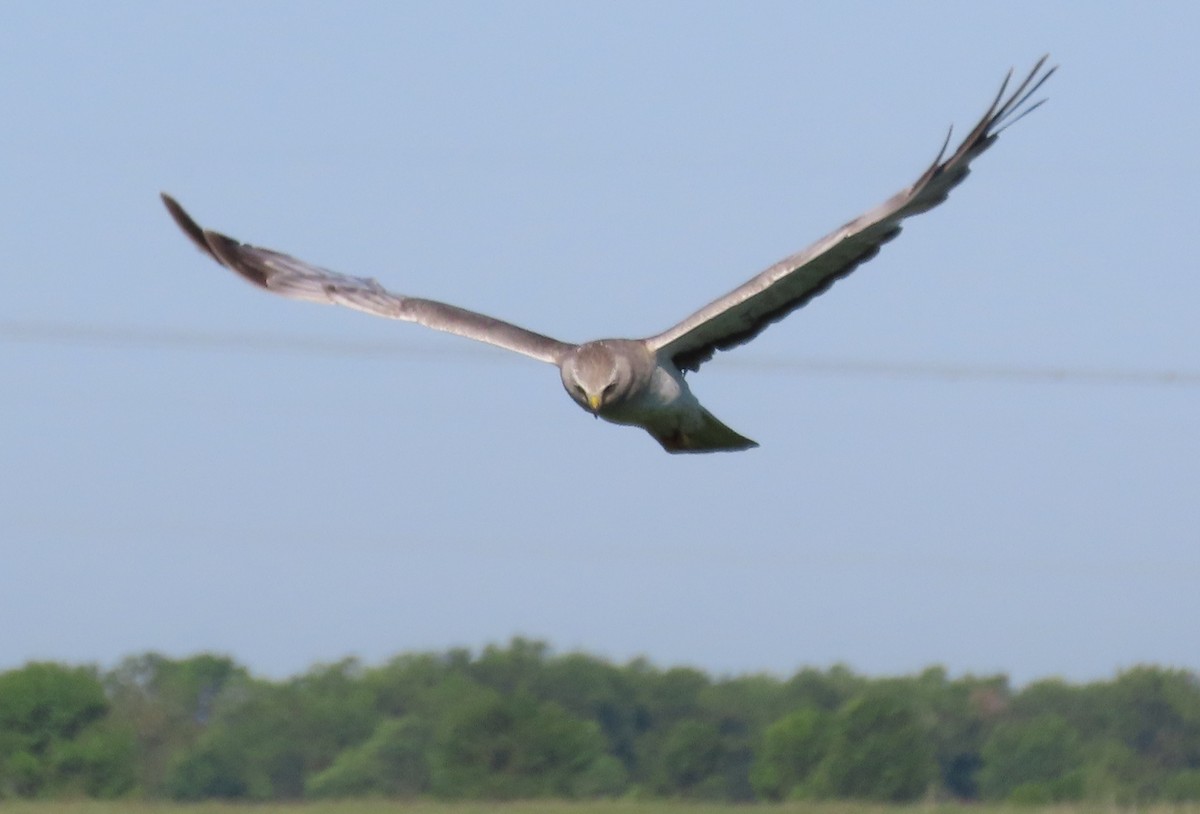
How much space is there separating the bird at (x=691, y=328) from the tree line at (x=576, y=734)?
1302 inches

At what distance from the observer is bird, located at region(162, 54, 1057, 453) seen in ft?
37.8

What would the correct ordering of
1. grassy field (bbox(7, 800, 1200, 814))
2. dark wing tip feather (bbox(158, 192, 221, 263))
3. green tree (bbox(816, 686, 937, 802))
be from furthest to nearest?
green tree (bbox(816, 686, 937, 802)), grassy field (bbox(7, 800, 1200, 814)), dark wing tip feather (bbox(158, 192, 221, 263))

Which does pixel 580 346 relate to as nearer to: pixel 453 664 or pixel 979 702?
pixel 453 664

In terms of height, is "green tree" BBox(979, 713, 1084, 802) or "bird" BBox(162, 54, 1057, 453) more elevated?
"green tree" BBox(979, 713, 1084, 802)

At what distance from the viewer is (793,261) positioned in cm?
1155

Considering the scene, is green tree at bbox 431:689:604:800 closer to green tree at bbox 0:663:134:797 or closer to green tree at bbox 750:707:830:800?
green tree at bbox 750:707:830:800

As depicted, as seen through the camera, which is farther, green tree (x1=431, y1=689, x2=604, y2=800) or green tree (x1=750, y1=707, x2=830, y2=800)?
green tree (x1=750, y1=707, x2=830, y2=800)

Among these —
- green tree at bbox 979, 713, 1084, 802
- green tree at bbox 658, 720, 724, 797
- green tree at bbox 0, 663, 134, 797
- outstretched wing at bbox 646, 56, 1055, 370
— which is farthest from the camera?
green tree at bbox 658, 720, 724, 797

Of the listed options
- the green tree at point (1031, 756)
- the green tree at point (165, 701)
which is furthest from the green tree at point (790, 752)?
the green tree at point (165, 701)

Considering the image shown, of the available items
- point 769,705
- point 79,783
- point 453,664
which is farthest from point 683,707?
point 79,783

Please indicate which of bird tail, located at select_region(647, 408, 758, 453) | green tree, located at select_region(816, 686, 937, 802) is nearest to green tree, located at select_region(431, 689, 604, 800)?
green tree, located at select_region(816, 686, 937, 802)

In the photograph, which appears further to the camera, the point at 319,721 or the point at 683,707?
the point at 683,707

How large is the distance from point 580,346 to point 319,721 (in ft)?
152

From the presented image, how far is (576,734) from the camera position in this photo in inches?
2052
